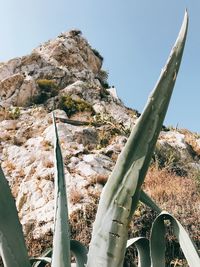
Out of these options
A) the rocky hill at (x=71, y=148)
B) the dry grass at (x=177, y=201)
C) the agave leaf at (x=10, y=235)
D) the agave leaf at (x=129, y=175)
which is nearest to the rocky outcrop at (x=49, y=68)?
the rocky hill at (x=71, y=148)

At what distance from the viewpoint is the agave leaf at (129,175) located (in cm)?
91

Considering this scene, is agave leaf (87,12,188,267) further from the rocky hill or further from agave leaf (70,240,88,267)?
the rocky hill

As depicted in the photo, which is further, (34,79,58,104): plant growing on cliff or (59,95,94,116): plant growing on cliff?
(34,79,58,104): plant growing on cliff

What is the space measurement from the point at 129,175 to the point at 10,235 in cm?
35

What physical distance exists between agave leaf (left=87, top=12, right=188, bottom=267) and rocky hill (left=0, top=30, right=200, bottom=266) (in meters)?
4.67

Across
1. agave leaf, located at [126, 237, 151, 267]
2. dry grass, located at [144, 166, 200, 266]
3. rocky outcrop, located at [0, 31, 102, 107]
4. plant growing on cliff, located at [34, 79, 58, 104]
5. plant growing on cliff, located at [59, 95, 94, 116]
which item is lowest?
agave leaf, located at [126, 237, 151, 267]

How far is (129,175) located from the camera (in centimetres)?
93

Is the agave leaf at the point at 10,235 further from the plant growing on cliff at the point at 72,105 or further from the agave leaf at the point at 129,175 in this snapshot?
the plant growing on cliff at the point at 72,105

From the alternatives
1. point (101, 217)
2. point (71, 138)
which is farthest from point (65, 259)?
point (71, 138)

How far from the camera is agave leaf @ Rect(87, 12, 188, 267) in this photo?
0.91m

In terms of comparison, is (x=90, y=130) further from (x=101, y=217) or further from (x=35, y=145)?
(x=101, y=217)

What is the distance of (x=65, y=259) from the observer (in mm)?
1039

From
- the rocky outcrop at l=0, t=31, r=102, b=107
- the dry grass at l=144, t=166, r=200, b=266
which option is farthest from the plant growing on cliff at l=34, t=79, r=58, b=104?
the dry grass at l=144, t=166, r=200, b=266

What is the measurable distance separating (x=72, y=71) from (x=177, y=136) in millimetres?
7002
